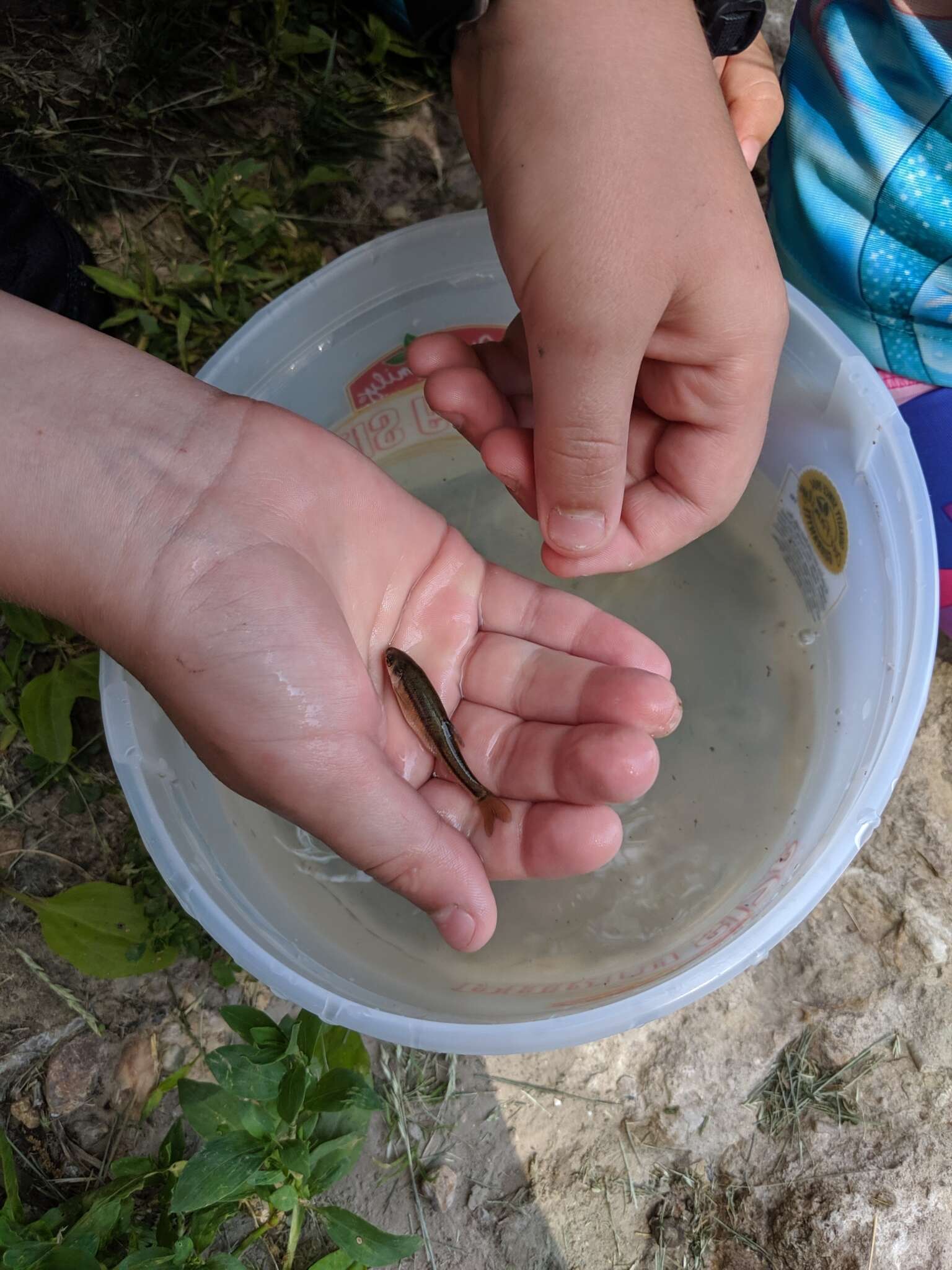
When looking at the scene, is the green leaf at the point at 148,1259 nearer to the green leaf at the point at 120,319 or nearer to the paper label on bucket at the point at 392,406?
the paper label on bucket at the point at 392,406

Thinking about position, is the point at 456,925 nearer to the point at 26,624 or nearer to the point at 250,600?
the point at 250,600

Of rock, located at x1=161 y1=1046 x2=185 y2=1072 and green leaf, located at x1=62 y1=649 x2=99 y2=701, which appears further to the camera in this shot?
green leaf, located at x1=62 y1=649 x2=99 y2=701

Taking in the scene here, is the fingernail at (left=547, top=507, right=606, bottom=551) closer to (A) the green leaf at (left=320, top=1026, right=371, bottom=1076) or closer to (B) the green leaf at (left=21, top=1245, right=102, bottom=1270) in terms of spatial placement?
(A) the green leaf at (left=320, top=1026, right=371, bottom=1076)

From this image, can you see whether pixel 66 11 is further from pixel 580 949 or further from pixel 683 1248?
pixel 683 1248

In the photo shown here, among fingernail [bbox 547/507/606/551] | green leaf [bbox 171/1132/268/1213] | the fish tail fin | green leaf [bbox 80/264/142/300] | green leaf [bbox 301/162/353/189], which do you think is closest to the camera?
green leaf [bbox 171/1132/268/1213]

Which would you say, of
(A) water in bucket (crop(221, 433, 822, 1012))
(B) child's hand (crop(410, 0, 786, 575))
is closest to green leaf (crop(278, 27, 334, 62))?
(B) child's hand (crop(410, 0, 786, 575))

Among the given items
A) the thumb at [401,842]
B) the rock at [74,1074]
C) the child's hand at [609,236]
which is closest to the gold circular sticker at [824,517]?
the child's hand at [609,236]
